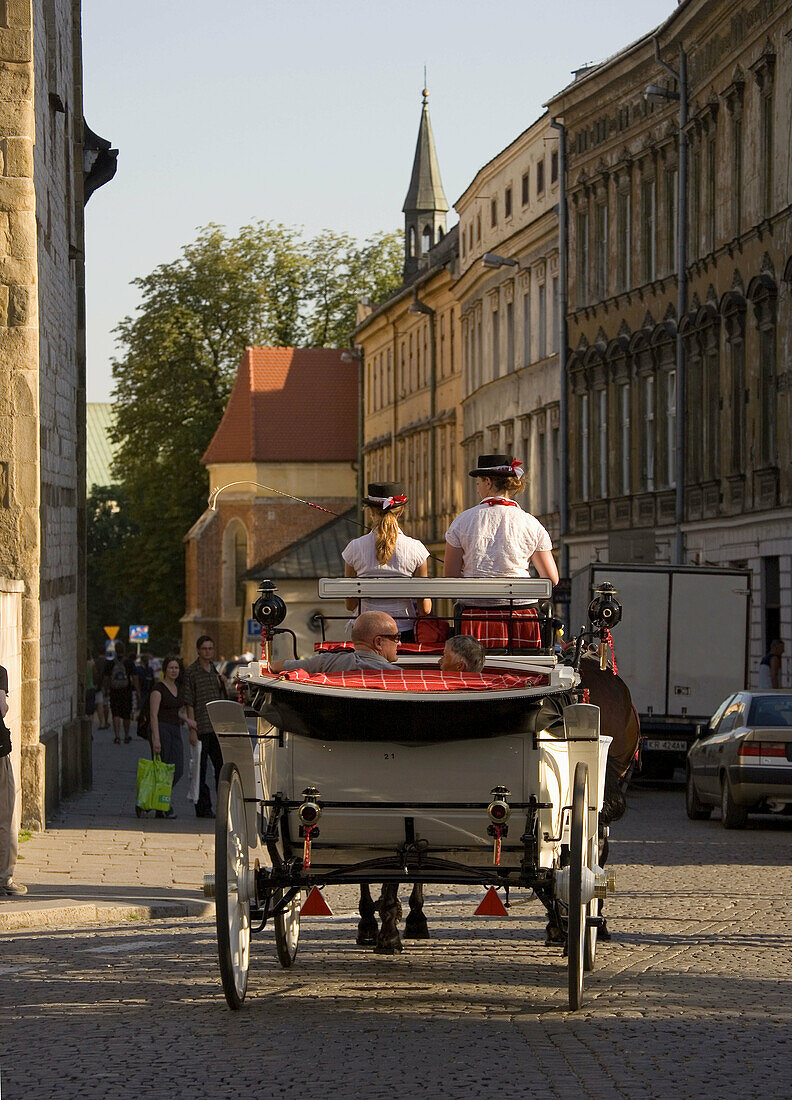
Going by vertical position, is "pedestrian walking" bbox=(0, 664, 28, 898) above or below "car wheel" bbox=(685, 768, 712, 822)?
above

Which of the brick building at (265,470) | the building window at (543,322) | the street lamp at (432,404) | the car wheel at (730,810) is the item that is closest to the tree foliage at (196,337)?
the brick building at (265,470)

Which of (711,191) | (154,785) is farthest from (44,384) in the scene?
(711,191)

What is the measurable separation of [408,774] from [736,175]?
33.8 meters

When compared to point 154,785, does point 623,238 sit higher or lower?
higher

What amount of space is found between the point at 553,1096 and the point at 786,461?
30971mm

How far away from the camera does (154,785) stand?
75.9ft

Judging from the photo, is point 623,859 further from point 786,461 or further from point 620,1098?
point 786,461

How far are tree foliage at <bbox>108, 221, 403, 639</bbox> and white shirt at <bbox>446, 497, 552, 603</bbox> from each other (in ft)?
242

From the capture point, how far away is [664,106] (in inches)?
1863

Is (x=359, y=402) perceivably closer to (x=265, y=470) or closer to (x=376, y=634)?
(x=265, y=470)

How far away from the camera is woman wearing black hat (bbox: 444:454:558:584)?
37.5 ft

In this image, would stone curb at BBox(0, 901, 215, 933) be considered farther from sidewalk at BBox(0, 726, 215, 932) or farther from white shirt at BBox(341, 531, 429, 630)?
white shirt at BBox(341, 531, 429, 630)

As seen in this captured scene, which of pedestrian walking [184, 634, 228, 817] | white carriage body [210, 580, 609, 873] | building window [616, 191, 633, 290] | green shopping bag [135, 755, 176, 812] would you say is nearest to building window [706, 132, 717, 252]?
building window [616, 191, 633, 290]

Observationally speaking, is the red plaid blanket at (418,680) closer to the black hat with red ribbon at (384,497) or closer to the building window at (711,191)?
the black hat with red ribbon at (384,497)
